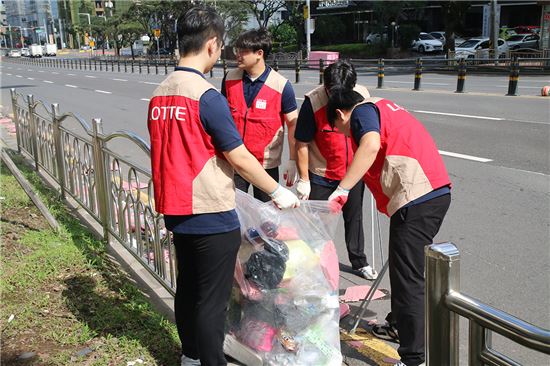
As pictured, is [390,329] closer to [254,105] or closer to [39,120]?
[254,105]

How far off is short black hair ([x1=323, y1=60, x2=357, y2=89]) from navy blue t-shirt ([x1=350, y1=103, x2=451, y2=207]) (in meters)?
0.48

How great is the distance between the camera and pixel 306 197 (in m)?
3.60

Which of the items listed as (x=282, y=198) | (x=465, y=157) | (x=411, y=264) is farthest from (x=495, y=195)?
(x=282, y=198)

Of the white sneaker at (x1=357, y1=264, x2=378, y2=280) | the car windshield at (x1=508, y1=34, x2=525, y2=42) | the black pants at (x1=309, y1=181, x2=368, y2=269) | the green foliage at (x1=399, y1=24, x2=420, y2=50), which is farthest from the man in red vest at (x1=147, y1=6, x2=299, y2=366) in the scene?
the green foliage at (x1=399, y1=24, x2=420, y2=50)

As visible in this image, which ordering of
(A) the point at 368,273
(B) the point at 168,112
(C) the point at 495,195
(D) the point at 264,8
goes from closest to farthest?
(B) the point at 168,112 < (A) the point at 368,273 < (C) the point at 495,195 < (D) the point at 264,8

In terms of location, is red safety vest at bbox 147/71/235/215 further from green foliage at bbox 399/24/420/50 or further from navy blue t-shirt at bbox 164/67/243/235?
green foliage at bbox 399/24/420/50

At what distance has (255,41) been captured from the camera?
3625mm

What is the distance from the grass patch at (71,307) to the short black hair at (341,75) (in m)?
1.75

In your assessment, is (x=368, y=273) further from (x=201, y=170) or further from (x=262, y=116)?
(x=201, y=170)

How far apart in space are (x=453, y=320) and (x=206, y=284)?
4.26ft

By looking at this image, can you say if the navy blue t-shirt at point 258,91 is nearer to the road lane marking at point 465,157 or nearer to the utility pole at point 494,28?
the road lane marking at point 465,157

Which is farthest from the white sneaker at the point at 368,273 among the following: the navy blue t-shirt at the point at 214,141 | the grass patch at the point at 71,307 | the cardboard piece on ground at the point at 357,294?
the navy blue t-shirt at the point at 214,141

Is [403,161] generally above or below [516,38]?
below

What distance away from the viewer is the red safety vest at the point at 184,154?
225 centimetres
